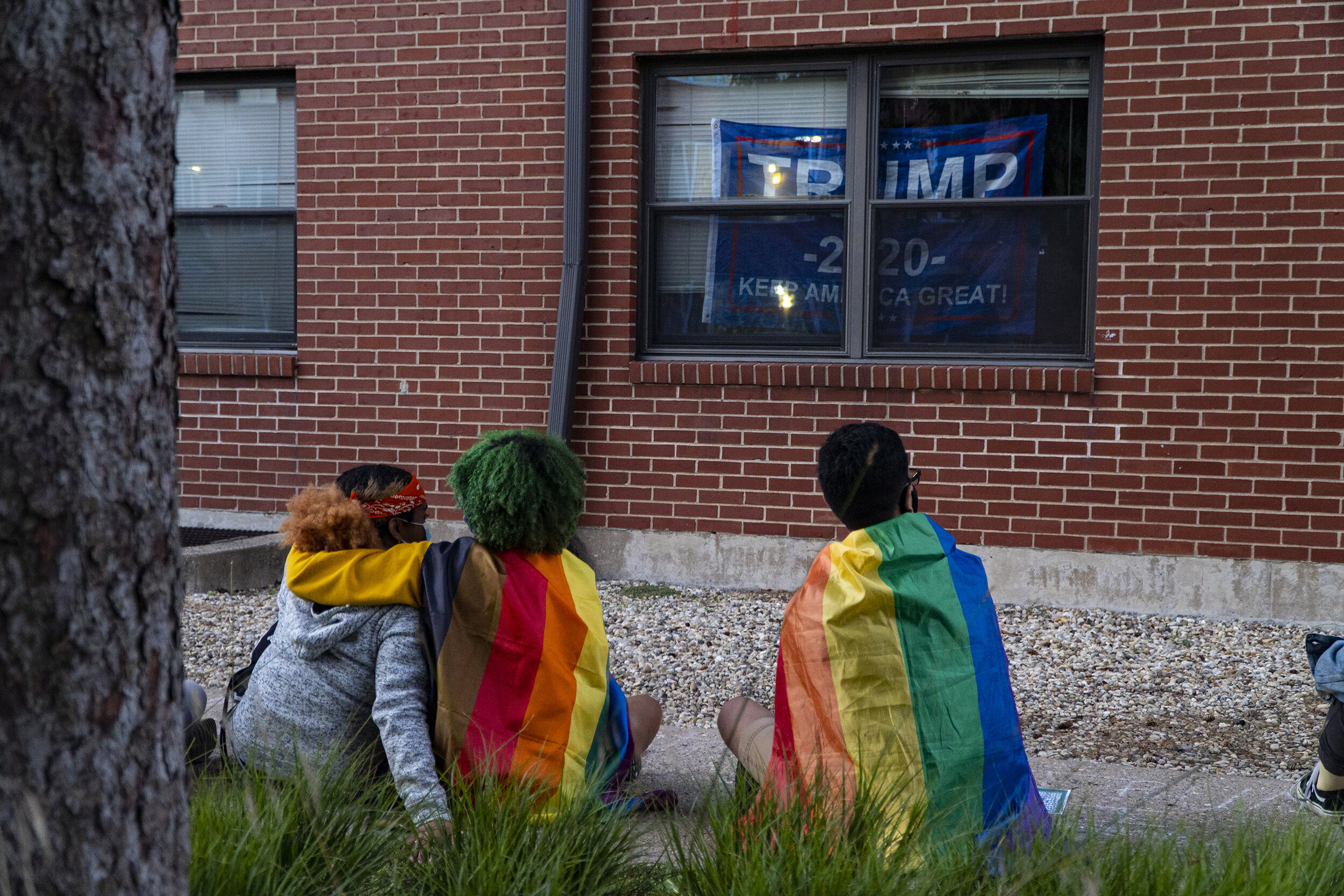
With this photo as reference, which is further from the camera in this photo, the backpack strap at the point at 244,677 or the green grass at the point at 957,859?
the backpack strap at the point at 244,677

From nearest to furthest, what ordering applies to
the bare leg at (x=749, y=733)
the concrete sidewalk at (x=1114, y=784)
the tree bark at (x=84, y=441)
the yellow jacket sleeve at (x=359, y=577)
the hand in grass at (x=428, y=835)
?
the tree bark at (x=84, y=441) < the hand in grass at (x=428, y=835) < the yellow jacket sleeve at (x=359, y=577) < the bare leg at (x=749, y=733) < the concrete sidewalk at (x=1114, y=784)

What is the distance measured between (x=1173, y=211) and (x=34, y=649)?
5959 mm

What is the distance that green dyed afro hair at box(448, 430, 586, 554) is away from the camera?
309 centimetres

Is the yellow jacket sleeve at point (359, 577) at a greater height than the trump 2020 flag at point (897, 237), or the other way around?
the trump 2020 flag at point (897, 237)

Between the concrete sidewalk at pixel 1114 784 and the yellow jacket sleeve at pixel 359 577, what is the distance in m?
1.03

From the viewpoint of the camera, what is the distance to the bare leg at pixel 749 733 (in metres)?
3.40

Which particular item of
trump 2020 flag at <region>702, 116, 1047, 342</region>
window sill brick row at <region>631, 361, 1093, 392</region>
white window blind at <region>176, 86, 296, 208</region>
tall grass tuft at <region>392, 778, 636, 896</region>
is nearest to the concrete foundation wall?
window sill brick row at <region>631, 361, 1093, 392</region>

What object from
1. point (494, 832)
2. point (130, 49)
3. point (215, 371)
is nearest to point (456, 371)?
point (215, 371)

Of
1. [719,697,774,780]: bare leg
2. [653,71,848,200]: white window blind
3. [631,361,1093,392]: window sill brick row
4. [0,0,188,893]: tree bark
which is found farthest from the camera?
[653,71,848,200]: white window blind

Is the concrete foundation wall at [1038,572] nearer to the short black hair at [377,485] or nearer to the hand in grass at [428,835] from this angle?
the short black hair at [377,485]

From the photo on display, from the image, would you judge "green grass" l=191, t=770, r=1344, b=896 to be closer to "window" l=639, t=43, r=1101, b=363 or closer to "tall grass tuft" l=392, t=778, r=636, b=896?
"tall grass tuft" l=392, t=778, r=636, b=896

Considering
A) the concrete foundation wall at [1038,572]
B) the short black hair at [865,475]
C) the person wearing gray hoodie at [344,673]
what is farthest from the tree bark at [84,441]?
the concrete foundation wall at [1038,572]

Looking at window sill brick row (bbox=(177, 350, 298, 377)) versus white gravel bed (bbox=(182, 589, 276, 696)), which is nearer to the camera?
white gravel bed (bbox=(182, 589, 276, 696))

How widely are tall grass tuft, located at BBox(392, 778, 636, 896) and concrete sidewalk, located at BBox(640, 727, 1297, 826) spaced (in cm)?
105
